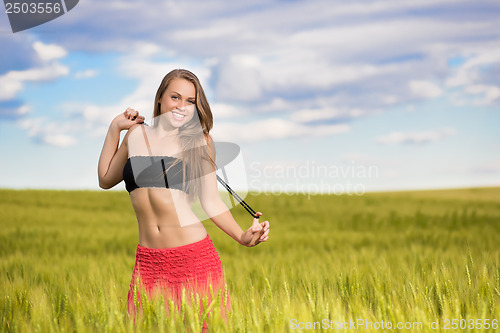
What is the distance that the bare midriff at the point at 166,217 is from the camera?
2.80 metres

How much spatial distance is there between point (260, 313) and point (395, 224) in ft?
30.7

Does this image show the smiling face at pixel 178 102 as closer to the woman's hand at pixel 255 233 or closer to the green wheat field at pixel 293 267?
the woman's hand at pixel 255 233

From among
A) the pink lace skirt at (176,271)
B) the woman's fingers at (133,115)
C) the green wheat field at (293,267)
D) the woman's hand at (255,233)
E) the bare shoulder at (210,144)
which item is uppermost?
the woman's fingers at (133,115)

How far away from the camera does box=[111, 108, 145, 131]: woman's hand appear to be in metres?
3.05

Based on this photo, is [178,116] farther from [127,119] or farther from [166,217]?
[166,217]

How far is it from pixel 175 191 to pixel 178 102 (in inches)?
22.0

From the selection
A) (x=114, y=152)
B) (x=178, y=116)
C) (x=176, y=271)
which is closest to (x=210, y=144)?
(x=178, y=116)

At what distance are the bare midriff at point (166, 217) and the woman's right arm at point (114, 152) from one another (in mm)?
296

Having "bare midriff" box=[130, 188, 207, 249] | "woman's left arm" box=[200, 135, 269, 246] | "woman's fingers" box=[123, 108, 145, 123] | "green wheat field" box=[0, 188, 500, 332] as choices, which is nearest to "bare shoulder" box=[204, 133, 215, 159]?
"woman's left arm" box=[200, 135, 269, 246]

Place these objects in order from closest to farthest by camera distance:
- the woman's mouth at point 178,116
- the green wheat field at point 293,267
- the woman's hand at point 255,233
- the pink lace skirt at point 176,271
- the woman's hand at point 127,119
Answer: the green wheat field at point 293,267
the woman's hand at point 255,233
the pink lace skirt at point 176,271
the woman's mouth at point 178,116
the woman's hand at point 127,119

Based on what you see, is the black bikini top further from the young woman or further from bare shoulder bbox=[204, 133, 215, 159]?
bare shoulder bbox=[204, 133, 215, 159]

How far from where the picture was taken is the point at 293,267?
507 centimetres

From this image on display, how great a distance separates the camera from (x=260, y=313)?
2625 millimetres

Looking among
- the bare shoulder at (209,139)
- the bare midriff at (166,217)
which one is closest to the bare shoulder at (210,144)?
the bare shoulder at (209,139)
